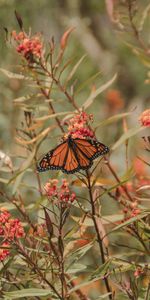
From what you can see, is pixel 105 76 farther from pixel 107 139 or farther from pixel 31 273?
pixel 31 273

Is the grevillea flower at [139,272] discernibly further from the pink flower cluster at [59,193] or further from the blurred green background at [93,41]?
the blurred green background at [93,41]

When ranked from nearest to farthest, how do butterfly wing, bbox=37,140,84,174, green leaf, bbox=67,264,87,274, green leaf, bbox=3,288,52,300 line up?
1. green leaf, bbox=3,288,52,300
2. green leaf, bbox=67,264,87,274
3. butterfly wing, bbox=37,140,84,174

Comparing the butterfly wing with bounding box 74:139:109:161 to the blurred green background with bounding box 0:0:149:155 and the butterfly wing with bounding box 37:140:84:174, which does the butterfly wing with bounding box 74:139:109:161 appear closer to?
the butterfly wing with bounding box 37:140:84:174

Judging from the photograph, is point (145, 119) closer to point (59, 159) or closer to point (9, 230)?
point (59, 159)

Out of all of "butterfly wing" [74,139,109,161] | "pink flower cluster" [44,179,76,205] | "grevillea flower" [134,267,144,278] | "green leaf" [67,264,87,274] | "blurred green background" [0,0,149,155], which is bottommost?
"grevillea flower" [134,267,144,278]

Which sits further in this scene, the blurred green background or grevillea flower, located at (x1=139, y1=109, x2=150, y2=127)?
the blurred green background

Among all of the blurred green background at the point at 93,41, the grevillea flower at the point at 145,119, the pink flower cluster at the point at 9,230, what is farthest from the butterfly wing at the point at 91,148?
the blurred green background at the point at 93,41

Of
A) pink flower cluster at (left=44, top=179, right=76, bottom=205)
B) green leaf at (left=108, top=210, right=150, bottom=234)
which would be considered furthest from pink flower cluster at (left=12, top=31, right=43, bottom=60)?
green leaf at (left=108, top=210, right=150, bottom=234)
